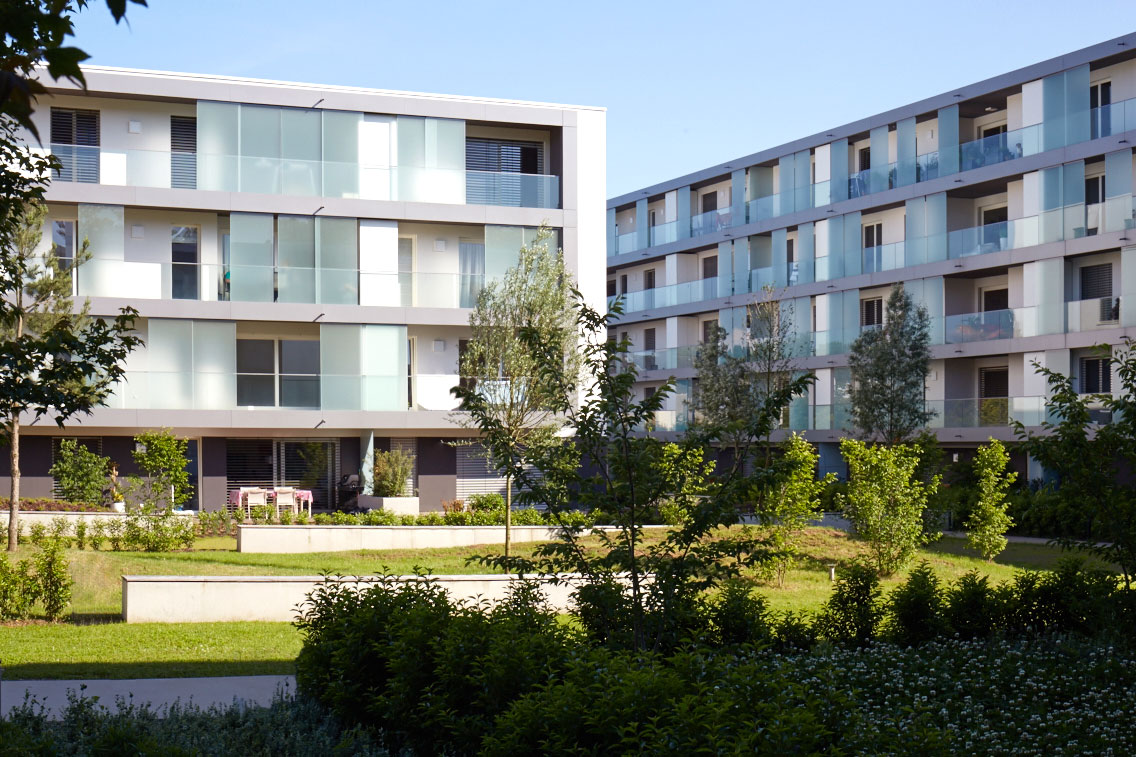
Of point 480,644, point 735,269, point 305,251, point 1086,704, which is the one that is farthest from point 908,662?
point 735,269

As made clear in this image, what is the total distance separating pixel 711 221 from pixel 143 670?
40.4m

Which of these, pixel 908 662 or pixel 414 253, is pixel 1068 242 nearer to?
pixel 414 253

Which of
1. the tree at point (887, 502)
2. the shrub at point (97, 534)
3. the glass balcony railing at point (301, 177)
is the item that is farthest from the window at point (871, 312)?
the shrub at point (97, 534)

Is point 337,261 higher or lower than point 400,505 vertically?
higher

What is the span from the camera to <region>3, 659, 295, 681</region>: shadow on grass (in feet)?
36.9

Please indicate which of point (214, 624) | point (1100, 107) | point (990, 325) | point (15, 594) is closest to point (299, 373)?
point (15, 594)

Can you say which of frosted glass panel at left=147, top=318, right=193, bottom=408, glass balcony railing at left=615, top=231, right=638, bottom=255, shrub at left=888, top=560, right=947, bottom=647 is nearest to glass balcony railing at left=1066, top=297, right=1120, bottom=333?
shrub at left=888, top=560, right=947, bottom=647

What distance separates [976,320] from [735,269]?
1299 centimetres

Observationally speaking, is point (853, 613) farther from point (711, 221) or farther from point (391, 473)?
point (711, 221)

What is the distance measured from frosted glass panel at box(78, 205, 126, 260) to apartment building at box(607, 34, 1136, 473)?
13905 millimetres

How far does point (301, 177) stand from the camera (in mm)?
30750

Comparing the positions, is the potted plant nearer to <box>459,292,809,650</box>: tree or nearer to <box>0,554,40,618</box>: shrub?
<box>0,554,40,618</box>: shrub

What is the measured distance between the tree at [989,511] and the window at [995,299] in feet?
51.9

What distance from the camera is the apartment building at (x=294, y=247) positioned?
2966cm
